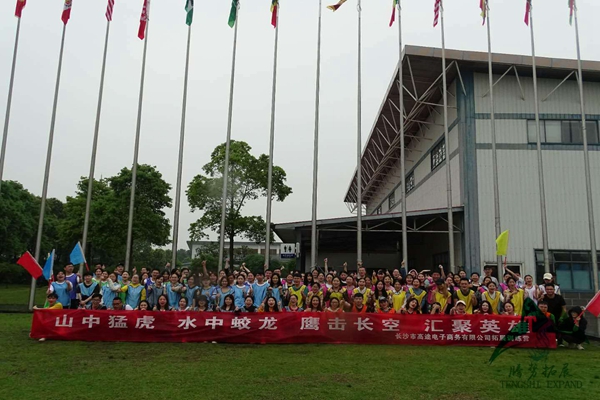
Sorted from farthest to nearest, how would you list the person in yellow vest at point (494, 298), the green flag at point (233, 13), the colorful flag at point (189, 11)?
1. the green flag at point (233, 13)
2. the colorful flag at point (189, 11)
3. the person in yellow vest at point (494, 298)

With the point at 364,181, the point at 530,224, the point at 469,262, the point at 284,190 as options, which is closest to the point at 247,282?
the point at 469,262

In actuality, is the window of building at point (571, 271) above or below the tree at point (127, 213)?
below

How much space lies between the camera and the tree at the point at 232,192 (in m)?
24.6

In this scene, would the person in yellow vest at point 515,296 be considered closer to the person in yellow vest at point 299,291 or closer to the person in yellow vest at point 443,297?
the person in yellow vest at point 443,297

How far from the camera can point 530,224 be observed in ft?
62.7

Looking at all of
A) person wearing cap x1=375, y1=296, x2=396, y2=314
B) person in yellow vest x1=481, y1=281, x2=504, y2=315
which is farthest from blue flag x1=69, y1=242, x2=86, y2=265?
person in yellow vest x1=481, y1=281, x2=504, y2=315

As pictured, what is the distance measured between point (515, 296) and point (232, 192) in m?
17.1

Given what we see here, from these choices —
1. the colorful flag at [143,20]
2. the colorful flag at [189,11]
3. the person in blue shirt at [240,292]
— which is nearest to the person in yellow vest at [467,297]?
the person in blue shirt at [240,292]

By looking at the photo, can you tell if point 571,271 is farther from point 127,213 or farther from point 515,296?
point 127,213

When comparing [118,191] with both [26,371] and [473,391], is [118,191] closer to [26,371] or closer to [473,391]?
[26,371]

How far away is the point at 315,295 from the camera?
9.97 metres

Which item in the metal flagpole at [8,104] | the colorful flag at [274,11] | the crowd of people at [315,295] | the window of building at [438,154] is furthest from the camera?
the window of building at [438,154]

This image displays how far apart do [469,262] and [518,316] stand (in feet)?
33.8

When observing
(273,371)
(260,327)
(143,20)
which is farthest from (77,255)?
(143,20)
